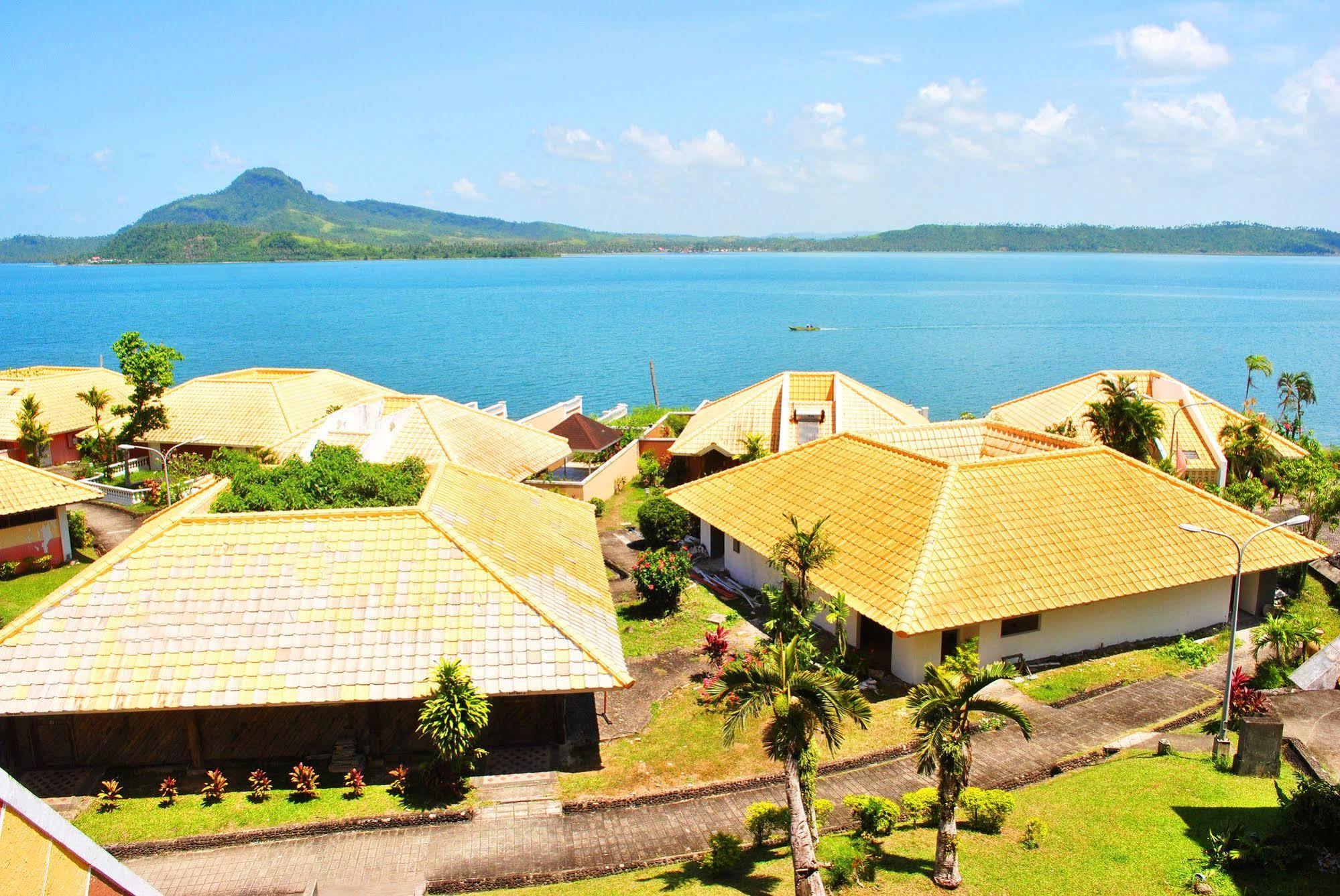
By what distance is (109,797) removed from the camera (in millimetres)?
19766

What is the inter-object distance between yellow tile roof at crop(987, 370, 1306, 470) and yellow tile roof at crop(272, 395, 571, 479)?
2535 cm

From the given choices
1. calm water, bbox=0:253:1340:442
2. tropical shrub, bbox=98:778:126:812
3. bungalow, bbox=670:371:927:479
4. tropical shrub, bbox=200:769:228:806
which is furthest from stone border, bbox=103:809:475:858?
calm water, bbox=0:253:1340:442

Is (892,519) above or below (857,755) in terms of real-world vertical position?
above

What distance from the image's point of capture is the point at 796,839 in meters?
14.4

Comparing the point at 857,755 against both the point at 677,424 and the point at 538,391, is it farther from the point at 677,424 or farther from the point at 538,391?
the point at 538,391

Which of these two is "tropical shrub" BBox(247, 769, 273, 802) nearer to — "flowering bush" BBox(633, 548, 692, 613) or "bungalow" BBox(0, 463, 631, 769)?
"bungalow" BBox(0, 463, 631, 769)

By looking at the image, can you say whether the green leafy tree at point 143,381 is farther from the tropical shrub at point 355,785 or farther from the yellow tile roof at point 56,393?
the tropical shrub at point 355,785

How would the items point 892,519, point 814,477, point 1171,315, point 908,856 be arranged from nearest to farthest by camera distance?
point 908,856, point 892,519, point 814,477, point 1171,315

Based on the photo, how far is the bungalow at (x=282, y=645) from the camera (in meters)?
20.3

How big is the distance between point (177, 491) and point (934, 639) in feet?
122

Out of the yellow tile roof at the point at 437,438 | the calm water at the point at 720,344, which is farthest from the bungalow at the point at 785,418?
the calm water at the point at 720,344

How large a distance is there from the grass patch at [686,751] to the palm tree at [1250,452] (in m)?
28.8

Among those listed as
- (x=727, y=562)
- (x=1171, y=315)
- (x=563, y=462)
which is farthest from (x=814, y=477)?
(x=1171, y=315)

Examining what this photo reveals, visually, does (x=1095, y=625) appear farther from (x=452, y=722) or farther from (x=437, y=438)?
(x=437, y=438)
